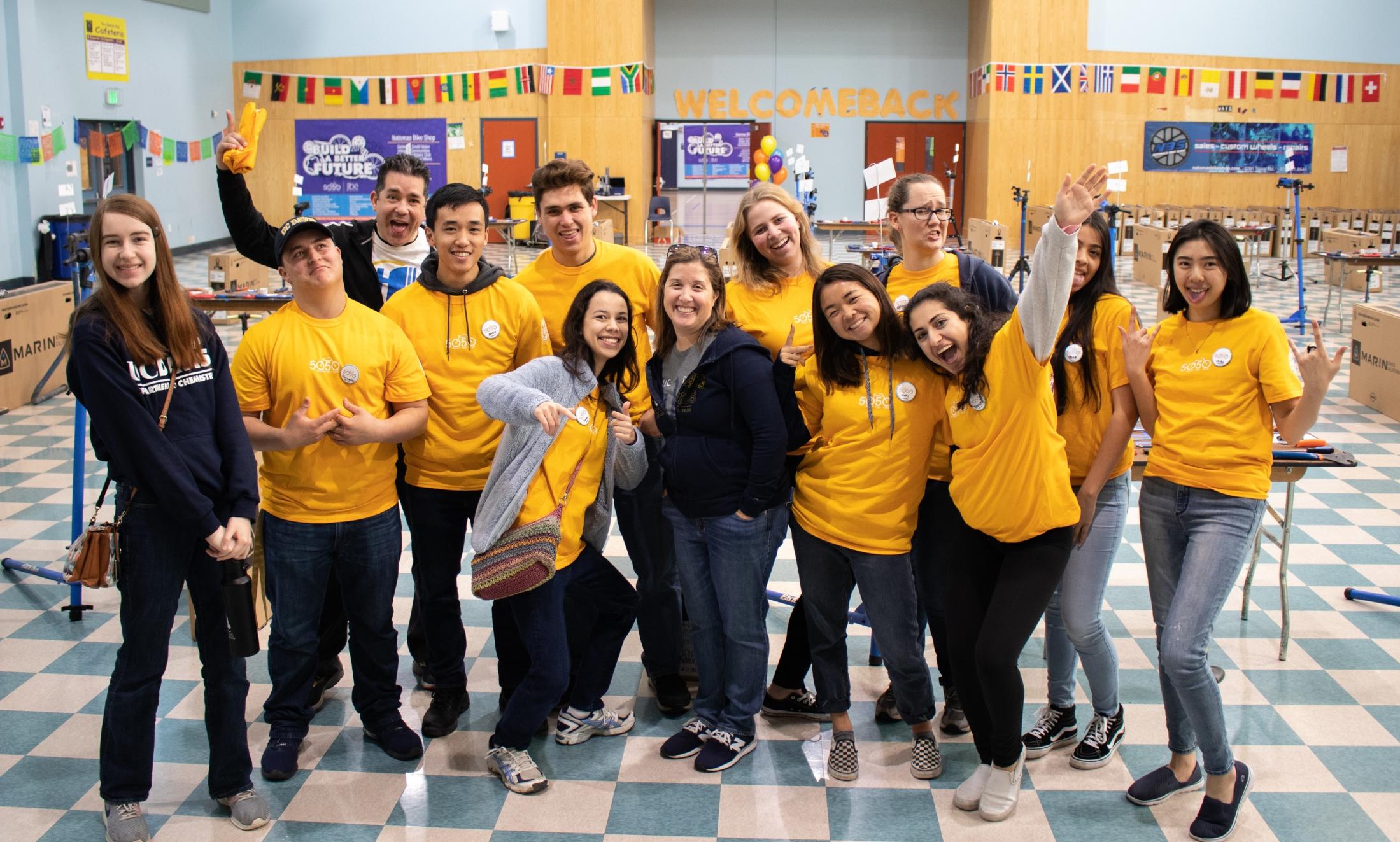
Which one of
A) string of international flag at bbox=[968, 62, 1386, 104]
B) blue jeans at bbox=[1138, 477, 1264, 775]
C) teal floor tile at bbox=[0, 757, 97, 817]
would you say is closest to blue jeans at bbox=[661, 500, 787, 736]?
blue jeans at bbox=[1138, 477, 1264, 775]

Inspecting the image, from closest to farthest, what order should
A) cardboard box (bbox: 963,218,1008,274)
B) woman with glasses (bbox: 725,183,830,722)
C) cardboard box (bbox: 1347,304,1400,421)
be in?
1. woman with glasses (bbox: 725,183,830,722)
2. cardboard box (bbox: 1347,304,1400,421)
3. cardboard box (bbox: 963,218,1008,274)

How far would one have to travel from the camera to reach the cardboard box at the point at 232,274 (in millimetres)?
9250

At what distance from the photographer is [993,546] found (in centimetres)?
297

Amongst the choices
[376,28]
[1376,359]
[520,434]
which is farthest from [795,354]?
[376,28]

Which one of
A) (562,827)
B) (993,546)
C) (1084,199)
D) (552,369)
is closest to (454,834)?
(562,827)

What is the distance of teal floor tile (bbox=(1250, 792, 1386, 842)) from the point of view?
300 centimetres

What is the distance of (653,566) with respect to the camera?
3631 mm

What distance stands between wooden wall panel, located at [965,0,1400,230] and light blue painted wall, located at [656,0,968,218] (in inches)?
33.3

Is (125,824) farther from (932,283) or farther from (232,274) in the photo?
(232,274)

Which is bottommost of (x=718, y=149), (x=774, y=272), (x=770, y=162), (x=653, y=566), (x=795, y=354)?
(x=653, y=566)

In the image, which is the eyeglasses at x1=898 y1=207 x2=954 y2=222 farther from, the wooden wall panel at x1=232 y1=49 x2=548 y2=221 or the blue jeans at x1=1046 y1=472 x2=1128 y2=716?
the wooden wall panel at x1=232 y1=49 x2=548 y2=221

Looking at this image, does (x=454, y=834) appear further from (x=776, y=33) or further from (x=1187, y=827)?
(x=776, y=33)

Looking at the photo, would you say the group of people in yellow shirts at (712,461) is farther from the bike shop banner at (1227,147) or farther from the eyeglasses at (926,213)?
the bike shop banner at (1227,147)

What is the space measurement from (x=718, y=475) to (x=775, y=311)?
1.97ft
